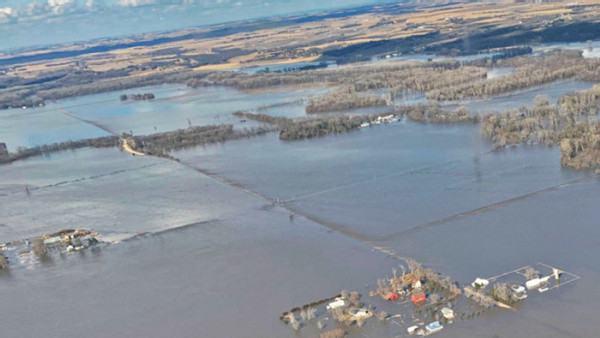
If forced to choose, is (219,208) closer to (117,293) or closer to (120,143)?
(117,293)

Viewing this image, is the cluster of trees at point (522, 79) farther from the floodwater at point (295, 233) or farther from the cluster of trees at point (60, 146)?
the cluster of trees at point (60, 146)

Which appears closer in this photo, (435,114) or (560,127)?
(560,127)

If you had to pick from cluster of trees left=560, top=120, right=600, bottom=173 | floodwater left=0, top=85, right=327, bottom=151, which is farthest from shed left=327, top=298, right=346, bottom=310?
floodwater left=0, top=85, right=327, bottom=151

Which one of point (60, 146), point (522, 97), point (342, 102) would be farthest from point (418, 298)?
point (60, 146)

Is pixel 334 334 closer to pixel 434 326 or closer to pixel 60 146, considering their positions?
pixel 434 326

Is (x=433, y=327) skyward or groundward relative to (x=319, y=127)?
groundward

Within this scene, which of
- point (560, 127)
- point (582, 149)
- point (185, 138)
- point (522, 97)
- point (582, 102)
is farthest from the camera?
point (522, 97)

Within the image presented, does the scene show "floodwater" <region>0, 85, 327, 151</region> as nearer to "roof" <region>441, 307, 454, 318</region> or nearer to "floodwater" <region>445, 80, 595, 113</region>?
"floodwater" <region>445, 80, 595, 113</region>

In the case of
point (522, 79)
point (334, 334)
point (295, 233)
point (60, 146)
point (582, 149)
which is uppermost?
point (60, 146)
